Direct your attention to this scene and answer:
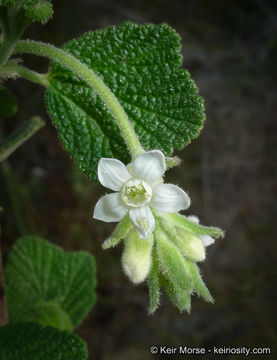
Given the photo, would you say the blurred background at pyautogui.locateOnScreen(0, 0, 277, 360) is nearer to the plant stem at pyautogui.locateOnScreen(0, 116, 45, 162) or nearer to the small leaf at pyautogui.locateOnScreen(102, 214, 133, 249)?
the plant stem at pyautogui.locateOnScreen(0, 116, 45, 162)

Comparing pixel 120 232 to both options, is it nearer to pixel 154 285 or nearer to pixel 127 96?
pixel 154 285

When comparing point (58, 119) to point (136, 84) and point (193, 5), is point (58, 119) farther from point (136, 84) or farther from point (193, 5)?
point (193, 5)

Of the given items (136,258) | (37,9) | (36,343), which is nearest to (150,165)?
(136,258)

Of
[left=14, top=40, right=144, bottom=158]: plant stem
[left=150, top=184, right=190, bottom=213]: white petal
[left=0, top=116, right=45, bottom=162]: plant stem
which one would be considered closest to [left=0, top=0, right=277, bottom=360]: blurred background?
[left=0, top=116, right=45, bottom=162]: plant stem

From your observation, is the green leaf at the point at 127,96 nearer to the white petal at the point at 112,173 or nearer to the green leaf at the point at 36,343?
the white petal at the point at 112,173

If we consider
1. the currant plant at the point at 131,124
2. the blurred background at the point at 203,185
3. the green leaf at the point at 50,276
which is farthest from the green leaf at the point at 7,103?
the blurred background at the point at 203,185

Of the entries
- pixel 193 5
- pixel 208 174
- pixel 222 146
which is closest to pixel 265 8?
pixel 193 5
